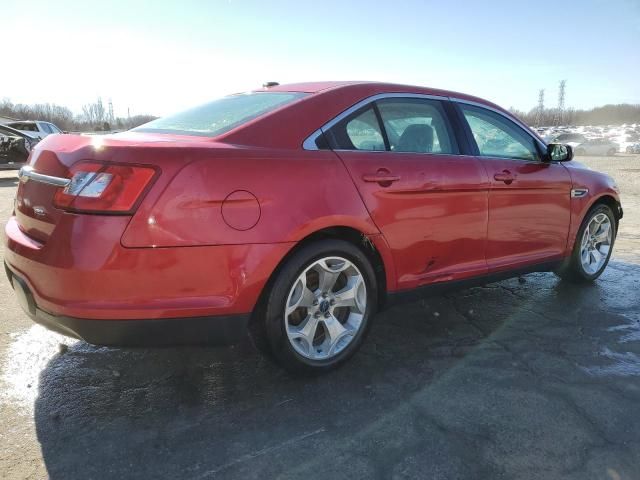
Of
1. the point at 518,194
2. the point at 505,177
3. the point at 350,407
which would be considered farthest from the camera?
the point at 518,194

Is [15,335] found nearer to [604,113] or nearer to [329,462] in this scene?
[329,462]

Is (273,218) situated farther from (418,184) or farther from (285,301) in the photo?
(418,184)

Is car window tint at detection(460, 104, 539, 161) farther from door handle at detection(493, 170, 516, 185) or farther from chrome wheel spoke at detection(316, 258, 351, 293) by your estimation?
chrome wheel spoke at detection(316, 258, 351, 293)

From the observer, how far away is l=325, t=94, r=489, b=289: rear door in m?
2.88

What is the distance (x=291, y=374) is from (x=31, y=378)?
144 cm

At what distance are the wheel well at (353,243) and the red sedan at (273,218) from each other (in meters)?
0.01

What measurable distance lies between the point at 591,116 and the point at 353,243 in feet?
381

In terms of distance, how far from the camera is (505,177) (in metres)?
3.63

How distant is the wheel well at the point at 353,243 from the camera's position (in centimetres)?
257

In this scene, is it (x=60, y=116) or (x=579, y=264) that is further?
(x=60, y=116)

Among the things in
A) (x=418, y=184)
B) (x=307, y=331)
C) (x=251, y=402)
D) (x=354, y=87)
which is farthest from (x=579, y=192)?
(x=251, y=402)

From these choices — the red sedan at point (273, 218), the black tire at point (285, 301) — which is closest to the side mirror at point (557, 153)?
the red sedan at point (273, 218)

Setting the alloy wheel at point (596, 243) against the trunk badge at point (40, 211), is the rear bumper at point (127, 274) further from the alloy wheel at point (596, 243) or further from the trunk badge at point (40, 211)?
the alloy wheel at point (596, 243)

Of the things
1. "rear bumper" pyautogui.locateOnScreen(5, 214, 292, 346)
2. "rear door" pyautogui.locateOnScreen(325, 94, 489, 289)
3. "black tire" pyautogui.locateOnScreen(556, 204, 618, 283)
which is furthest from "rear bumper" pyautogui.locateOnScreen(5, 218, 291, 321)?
"black tire" pyautogui.locateOnScreen(556, 204, 618, 283)
